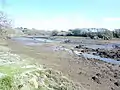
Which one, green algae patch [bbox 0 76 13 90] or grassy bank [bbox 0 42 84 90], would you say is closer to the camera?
green algae patch [bbox 0 76 13 90]

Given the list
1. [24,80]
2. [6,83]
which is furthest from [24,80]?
[6,83]

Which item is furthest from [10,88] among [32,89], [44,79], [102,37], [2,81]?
[102,37]

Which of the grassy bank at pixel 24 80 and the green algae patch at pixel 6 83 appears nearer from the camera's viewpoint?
the green algae patch at pixel 6 83

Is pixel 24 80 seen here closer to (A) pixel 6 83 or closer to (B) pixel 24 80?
(B) pixel 24 80

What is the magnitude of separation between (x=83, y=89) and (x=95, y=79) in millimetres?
5168

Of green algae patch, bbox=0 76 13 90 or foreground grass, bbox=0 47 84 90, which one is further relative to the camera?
foreground grass, bbox=0 47 84 90

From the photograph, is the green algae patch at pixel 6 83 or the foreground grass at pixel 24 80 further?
the foreground grass at pixel 24 80

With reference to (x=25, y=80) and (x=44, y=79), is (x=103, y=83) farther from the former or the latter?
(x=25, y=80)

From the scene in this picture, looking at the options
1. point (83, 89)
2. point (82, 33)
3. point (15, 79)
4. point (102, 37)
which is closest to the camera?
point (15, 79)

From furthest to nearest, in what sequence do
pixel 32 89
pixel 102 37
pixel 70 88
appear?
pixel 102 37, pixel 70 88, pixel 32 89

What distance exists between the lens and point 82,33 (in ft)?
561

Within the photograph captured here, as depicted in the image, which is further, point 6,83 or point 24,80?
point 24,80

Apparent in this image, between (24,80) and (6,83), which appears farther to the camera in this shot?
(24,80)

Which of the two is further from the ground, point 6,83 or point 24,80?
point 6,83
